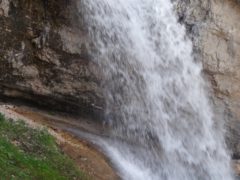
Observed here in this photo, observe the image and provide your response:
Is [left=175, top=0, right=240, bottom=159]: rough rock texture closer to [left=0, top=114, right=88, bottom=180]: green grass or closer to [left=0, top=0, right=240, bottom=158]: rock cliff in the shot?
[left=0, top=0, right=240, bottom=158]: rock cliff

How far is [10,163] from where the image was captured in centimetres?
1227

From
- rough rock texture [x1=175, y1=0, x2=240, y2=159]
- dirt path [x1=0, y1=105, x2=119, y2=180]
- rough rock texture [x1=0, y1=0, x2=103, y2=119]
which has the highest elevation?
rough rock texture [x1=175, y1=0, x2=240, y2=159]

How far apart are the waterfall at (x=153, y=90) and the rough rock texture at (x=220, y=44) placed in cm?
37

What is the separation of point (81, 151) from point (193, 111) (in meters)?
4.55

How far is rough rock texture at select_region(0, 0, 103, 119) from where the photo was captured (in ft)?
53.0

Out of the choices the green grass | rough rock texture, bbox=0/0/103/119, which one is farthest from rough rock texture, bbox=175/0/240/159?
the green grass

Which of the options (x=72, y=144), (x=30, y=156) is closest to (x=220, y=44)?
(x=72, y=144)

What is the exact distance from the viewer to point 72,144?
15.2m

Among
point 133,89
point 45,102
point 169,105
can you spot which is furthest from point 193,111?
point 45,102

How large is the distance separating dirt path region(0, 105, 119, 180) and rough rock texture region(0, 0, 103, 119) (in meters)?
0.62

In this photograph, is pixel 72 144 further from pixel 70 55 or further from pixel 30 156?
pixel 70 55

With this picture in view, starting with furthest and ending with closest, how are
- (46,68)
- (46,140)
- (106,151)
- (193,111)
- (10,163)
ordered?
(193,111), (46,68), (106,151), (46,140), (10,163)

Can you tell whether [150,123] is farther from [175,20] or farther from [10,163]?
[10,163]

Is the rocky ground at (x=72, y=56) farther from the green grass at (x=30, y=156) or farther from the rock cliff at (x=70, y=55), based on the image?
the green grass at (x=30, y=156)
